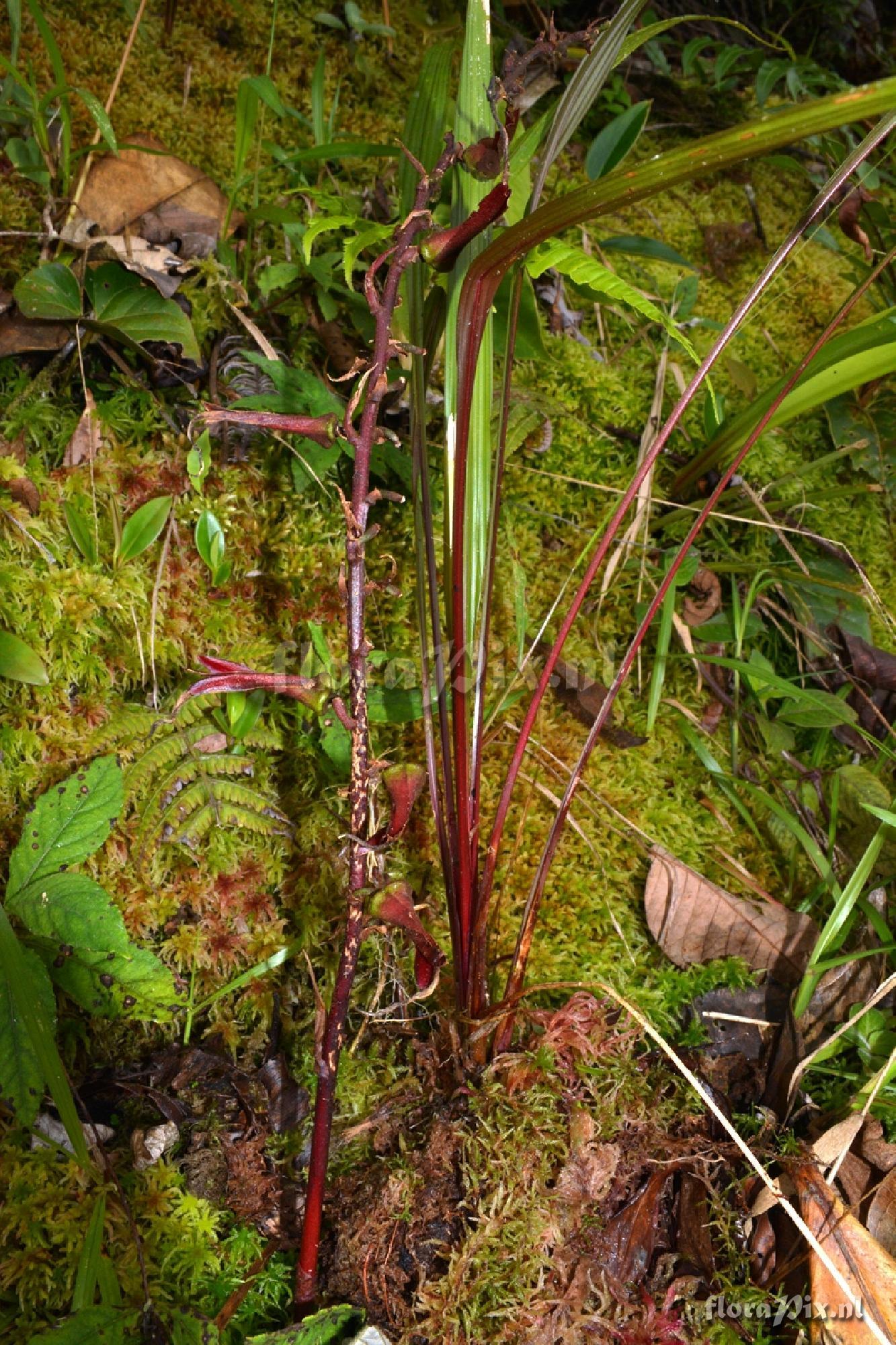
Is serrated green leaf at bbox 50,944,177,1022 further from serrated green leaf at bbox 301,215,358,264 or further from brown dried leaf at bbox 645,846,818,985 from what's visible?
serrated green leaf at bbox 301,215,358,264

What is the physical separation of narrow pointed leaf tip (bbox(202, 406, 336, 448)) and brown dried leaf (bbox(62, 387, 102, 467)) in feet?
2.48

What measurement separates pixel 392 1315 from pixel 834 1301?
60 cm

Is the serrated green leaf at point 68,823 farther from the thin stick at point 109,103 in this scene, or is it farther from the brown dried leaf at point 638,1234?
the thin stick at point 109,103

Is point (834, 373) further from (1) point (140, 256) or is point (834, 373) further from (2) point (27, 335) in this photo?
(2) point (27, 335)

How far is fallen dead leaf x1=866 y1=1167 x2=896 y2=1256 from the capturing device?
1.27 meters

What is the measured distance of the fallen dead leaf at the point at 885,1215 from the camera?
4.18 feet

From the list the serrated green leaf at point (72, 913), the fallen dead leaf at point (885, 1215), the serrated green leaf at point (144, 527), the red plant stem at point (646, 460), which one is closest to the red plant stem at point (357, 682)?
the red plant stem at point (646, 460)

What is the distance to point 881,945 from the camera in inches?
61.9

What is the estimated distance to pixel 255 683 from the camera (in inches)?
38.3

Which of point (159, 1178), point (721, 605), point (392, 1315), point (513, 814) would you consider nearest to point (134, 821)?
point (159, 1178)

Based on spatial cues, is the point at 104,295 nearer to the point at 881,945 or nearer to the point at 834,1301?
the point at 881,945

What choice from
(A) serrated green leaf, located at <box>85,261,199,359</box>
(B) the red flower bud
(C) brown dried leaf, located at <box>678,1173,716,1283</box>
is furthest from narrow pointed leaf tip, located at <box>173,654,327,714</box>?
(C) brown dried leaf, located at <box>678,1173,716,1283</box>

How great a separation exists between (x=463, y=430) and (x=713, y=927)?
3.30 feet

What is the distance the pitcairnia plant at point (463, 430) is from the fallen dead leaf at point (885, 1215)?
0.62 metres
